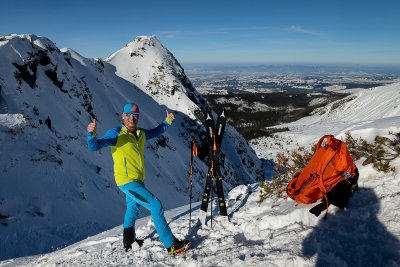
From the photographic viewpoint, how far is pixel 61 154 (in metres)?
8.76

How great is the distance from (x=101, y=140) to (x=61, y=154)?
20.9ft

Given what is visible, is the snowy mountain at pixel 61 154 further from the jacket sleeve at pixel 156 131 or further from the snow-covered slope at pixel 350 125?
the snow-covered slope at pixel 350 125

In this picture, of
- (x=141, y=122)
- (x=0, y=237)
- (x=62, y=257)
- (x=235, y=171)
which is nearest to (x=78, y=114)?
(x=141, y=122)

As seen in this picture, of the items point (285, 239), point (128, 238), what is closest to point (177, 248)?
point (128, 238)

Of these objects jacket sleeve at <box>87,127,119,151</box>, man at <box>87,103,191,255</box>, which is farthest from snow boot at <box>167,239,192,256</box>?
jacket sleeve at <box>87,127,119,151</box>

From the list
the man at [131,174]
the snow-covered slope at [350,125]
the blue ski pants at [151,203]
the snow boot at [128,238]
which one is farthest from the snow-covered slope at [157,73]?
the blue ski pants at [151,203]

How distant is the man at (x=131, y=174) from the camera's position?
381cm

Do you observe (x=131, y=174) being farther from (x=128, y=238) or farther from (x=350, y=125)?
(x=350, y=125)

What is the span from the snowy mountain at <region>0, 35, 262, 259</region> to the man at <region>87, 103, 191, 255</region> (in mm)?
3326

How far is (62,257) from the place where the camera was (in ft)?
14.5

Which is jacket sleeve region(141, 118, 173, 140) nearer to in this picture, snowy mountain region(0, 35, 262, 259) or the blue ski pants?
the blue ski pants

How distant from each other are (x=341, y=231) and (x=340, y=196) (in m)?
0.71

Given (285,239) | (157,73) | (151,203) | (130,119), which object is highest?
(157,73)

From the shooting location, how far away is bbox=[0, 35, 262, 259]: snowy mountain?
6.17m
